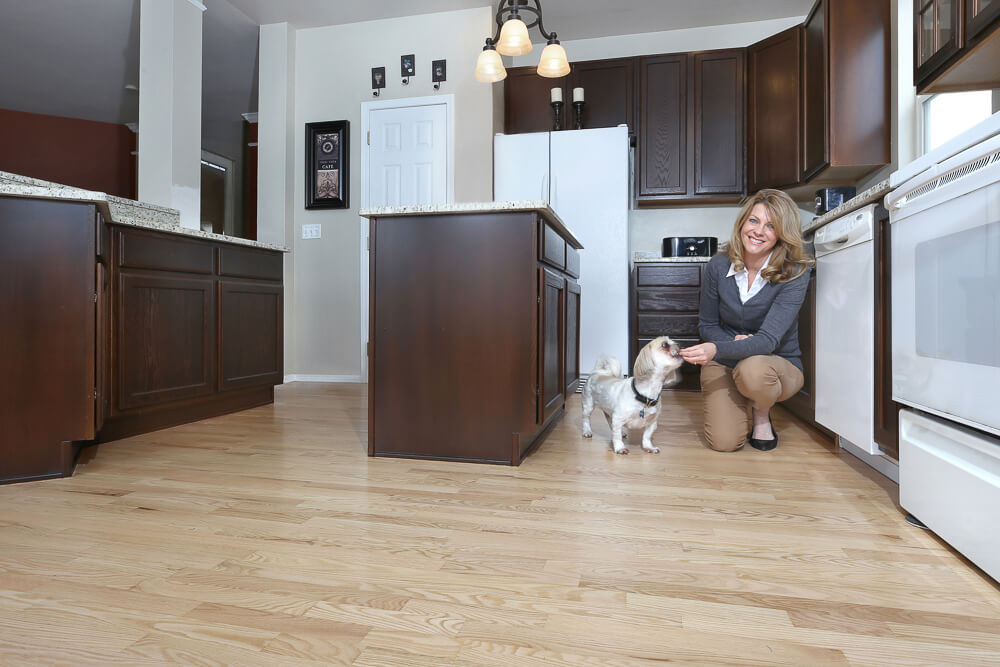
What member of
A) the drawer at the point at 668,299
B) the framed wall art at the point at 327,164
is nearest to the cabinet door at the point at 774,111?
the drawer at the point at 668,299

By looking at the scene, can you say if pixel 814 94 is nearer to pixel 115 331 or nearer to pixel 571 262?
pixel 571 262

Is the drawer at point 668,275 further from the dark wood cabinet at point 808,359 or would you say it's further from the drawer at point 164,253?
the drawer at point 164,253

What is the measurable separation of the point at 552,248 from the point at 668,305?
1.95 meters

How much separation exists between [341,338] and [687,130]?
3007 mm

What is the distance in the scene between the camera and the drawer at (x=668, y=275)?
3.79 meters

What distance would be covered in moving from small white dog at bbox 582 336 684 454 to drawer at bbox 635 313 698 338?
5.53 ft

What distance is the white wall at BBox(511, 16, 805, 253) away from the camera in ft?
13.8

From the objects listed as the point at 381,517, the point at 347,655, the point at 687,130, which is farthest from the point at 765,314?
the point at 687,130

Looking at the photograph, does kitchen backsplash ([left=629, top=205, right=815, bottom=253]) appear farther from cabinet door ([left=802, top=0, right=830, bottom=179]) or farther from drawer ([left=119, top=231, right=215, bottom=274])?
drawer ([left=119, top=231, right=215, bottom=274])

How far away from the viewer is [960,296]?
1.13 meters

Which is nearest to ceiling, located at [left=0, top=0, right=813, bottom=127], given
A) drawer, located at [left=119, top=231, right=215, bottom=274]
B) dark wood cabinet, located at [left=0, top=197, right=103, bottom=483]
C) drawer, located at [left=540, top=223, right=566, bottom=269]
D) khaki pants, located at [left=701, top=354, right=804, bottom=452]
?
drawer, located at [left=119, top=231, right=215, bottom=274]

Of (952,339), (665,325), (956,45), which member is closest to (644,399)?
(952,339)

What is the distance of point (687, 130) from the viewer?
13.2 feet

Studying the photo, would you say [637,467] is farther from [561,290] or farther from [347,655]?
[347,655]
